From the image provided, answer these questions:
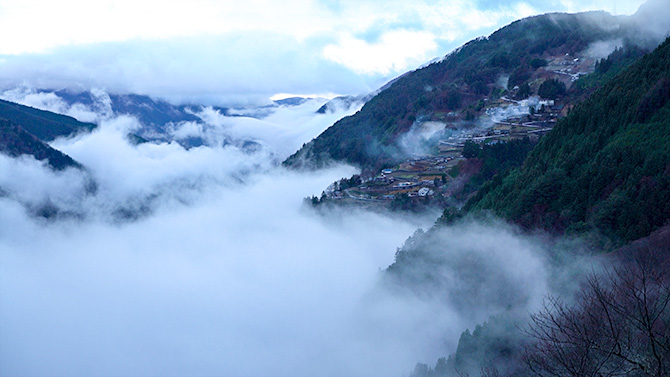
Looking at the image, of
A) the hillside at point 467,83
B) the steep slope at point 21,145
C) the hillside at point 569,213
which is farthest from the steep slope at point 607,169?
the steep slope at point 21,145

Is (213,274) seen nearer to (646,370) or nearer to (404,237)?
(404,237)

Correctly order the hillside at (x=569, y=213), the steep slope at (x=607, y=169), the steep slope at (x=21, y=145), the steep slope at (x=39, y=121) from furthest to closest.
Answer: the steep slope at (x=39, y=121), the steep slope at (x=21, y=145), the steep slope at (x=607, y=169), the hillside at (x=569, y=213)

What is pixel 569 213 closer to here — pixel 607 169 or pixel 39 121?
pixel 607 169

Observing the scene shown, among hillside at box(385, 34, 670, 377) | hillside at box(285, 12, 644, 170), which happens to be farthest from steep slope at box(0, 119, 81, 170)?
hillside at box(385, 34, 670, 377)

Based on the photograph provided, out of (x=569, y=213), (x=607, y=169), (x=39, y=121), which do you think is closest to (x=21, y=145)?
(x=39, y=121)

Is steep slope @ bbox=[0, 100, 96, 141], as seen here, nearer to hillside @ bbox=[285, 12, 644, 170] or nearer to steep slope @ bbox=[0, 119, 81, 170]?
steep slope @ bbox=[0, 119, 81, 170]

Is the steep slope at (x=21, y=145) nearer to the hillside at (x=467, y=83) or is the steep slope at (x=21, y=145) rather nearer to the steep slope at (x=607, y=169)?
the hillside at (x=467, y=83)
